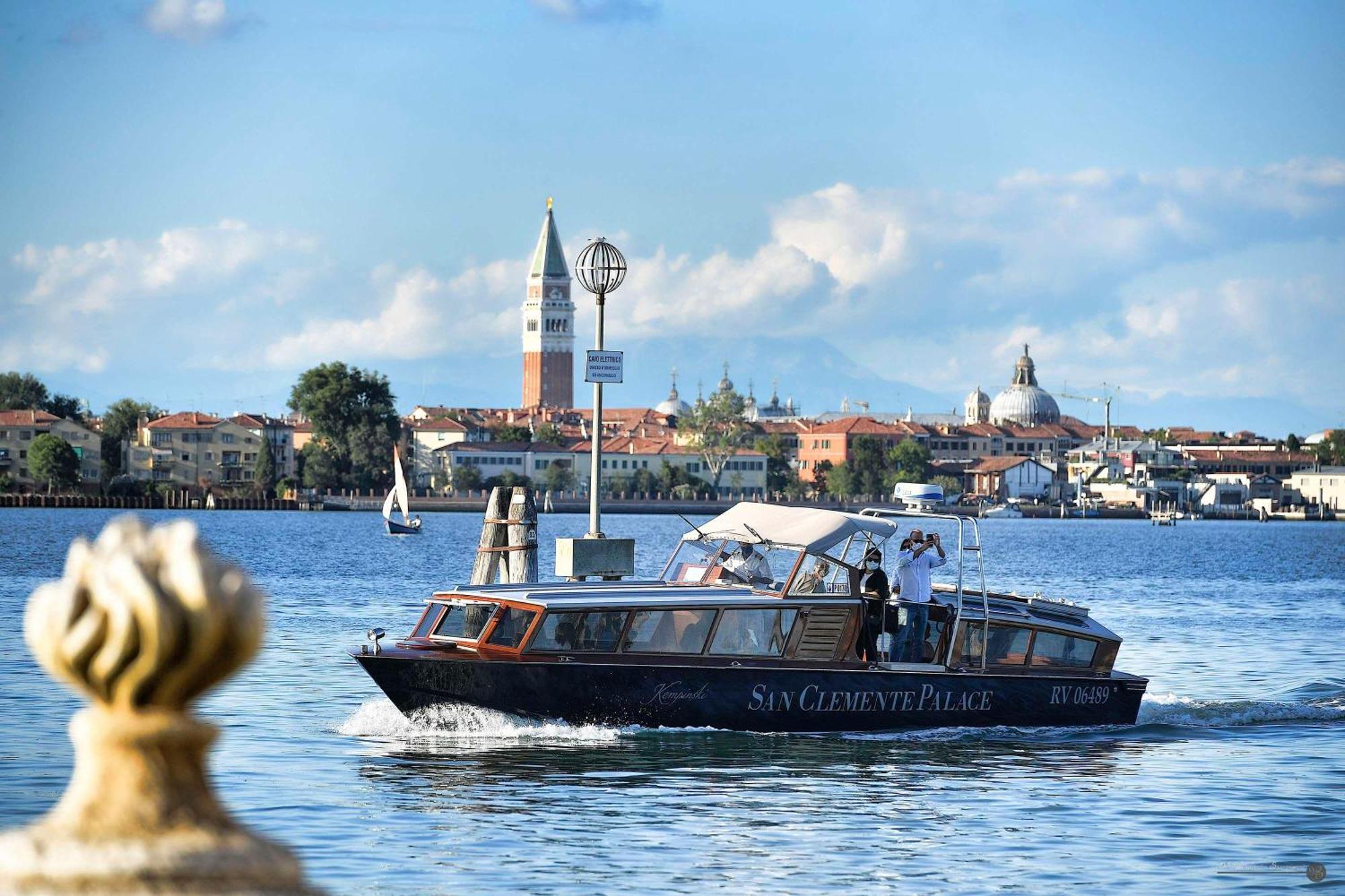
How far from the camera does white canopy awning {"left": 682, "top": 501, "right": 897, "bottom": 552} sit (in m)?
20.8

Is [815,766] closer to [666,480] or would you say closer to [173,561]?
[173,561]

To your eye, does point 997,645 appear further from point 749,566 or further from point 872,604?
point 749,566

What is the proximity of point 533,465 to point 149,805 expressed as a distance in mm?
196993

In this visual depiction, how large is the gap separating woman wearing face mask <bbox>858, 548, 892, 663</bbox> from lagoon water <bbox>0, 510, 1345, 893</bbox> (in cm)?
108

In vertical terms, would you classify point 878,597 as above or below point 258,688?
above

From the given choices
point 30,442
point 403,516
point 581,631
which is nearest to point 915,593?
point 581,631

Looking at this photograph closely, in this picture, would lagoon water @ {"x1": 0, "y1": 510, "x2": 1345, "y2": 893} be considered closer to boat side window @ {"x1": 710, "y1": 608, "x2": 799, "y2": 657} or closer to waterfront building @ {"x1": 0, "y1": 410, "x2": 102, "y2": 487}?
boat side window @ {"x1": 710, "y1": 608, "x2": 799, "y2": 657}

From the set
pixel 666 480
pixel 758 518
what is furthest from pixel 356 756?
Result: pixel 666 480

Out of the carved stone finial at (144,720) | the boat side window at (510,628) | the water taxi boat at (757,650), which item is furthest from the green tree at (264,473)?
the carved stone finial at (144,720)

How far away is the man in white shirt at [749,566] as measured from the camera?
21484 millimetres

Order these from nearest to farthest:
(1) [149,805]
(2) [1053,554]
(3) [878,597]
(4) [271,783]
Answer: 1. (1) [149,805]
2. (4) [271,783]
3. (3) [878,597]
4. (2) [1053,554]

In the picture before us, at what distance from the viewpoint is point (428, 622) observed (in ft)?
67.5

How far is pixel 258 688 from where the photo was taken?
25547 millimetres

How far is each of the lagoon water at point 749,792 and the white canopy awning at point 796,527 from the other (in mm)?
2293
